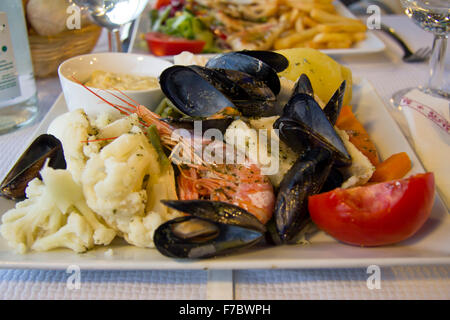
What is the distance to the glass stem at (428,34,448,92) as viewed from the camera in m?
2.30

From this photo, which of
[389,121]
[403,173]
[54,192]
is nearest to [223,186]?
[54,192]

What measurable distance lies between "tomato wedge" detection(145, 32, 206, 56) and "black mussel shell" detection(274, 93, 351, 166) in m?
1.58

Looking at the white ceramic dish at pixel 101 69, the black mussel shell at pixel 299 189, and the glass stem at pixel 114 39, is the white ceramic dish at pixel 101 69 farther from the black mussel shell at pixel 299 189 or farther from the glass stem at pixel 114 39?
the black mussel shell at pixel 299 189

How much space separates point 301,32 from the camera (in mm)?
2895

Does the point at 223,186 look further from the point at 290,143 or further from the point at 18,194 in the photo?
the point at 18,194

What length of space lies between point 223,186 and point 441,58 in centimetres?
174

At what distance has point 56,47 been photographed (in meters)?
2.46

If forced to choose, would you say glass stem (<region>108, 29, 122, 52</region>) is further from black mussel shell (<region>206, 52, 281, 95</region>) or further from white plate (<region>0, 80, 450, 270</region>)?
white plate (<region>0, 80, 450, 270</region>)

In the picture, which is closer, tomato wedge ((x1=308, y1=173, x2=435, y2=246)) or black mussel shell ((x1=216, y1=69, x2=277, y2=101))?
tomato wedge ((x1=308, y1=173, x2=435, y2=246))

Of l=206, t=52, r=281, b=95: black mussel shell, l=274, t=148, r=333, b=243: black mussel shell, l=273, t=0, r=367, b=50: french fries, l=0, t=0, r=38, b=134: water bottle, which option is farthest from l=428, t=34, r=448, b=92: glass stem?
l=0, t=0, r=38, b=134: water bottle

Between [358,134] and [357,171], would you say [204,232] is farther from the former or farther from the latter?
[358,134]

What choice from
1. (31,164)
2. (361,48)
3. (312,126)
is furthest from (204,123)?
(361,48)

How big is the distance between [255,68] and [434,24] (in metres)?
1.23

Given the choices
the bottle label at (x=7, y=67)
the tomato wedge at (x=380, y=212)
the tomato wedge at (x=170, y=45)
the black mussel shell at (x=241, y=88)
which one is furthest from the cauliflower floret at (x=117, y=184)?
the tomato wedge at (x=170, y=45)
